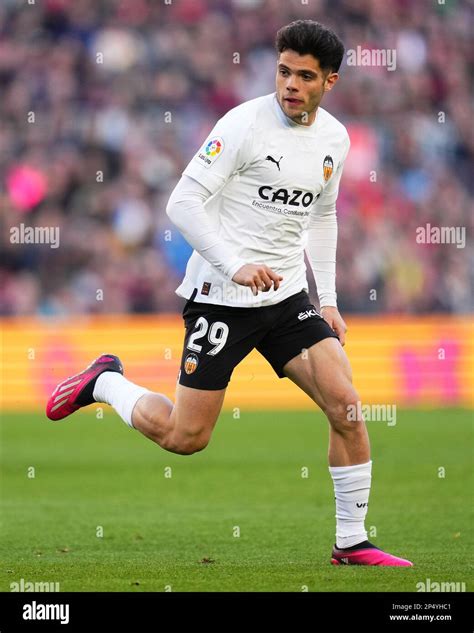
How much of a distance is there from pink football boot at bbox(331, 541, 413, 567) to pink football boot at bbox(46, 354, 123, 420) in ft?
5.54

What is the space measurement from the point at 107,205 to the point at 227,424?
16.5 feet

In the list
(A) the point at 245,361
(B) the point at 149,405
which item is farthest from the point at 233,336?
(A) the point at 245,361


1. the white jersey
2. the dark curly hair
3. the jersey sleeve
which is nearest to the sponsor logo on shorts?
the white jersey

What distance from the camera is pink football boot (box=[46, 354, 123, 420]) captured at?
7.55m

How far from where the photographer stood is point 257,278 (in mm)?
6344

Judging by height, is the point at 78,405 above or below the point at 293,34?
below

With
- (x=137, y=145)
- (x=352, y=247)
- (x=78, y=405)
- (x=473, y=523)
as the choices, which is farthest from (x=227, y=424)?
(x=78, y=405)

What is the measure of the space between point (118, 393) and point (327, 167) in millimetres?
1740

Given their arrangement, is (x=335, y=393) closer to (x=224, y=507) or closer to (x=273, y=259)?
(x=273, y=259)

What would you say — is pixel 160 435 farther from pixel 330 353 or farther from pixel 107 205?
pixel 107 205

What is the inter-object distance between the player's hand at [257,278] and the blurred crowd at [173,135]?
40.6 feet

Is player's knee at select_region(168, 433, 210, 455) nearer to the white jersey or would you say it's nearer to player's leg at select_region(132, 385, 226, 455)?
player's leg at select_region(132, 385, 226, 455)

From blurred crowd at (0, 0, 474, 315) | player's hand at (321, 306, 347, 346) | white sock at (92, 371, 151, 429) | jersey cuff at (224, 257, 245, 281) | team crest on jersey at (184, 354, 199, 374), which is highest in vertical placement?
blurred crowd at (0, 0, 474, 315)
